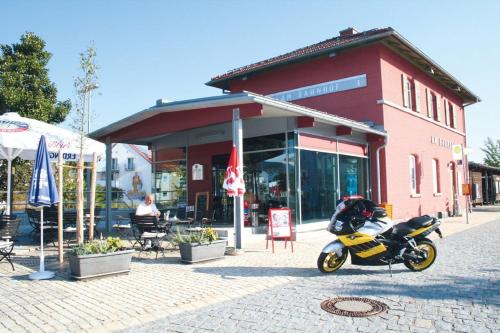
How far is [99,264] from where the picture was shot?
253 inches

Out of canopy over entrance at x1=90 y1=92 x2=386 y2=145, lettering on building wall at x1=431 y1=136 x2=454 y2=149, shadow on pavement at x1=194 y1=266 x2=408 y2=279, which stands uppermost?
lettering on building wall at x1=431 y1=136 x2=454 y2=149

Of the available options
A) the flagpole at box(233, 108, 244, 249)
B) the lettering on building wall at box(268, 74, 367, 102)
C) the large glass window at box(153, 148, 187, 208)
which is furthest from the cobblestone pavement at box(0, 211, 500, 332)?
the lettering on building wall at box(268, 74, 367, 102)

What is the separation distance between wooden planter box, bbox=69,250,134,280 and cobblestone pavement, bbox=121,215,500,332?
1301 millimetres

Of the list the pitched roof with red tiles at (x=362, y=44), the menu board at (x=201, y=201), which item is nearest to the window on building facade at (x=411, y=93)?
the pitched roof with red tiles at (x=362, y=44)

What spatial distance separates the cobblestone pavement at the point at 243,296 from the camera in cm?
426

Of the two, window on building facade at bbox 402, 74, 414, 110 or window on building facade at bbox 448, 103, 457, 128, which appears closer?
window on building facade at bbox 402, 74, 414, 110

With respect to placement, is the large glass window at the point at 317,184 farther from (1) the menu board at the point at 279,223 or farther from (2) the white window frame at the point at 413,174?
(2) the white window frame at the point at 413,174

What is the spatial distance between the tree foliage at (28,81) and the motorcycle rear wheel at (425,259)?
15101mm

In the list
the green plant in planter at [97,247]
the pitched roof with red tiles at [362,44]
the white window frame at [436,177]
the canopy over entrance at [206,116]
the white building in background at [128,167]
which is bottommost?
the green plant in planter at [97,247]

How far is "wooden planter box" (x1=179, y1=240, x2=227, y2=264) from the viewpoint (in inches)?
300

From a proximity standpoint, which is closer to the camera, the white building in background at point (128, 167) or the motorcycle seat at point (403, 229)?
the motorcycle seat at point (403, 229)

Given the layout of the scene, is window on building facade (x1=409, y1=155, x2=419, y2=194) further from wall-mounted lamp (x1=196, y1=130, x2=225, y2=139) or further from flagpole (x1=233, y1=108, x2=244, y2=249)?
flagpole (x1=233, y1=108, x2=244, y2=249)

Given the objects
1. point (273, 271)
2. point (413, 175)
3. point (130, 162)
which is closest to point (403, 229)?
point (273, 271)

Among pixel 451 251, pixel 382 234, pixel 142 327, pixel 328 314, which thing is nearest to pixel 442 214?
pixel 451 251
